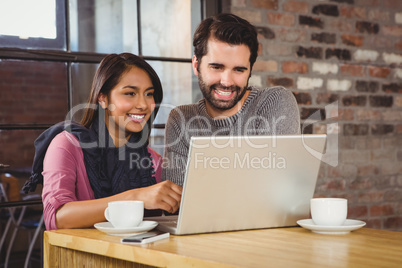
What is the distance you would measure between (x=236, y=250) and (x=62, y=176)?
0.76 metres

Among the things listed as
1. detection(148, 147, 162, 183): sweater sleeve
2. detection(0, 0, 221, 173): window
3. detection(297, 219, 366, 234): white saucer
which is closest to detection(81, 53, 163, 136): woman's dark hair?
detection(148, 147, 162, 183): sweater sleeve

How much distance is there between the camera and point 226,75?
2143 millimetres

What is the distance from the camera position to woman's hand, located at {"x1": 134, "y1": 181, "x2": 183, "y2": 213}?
154 centimetres

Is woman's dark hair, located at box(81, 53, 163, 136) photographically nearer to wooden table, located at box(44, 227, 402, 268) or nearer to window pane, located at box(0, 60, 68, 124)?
window pane, located at box(0, 60, 68, 124)

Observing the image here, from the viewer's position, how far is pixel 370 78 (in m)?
3.26

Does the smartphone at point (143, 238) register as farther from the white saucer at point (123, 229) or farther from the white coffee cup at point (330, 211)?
the white coffee cup at point (330, 211)

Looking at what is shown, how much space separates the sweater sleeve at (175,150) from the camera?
2.01m

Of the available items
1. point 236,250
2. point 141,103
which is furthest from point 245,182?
point 141,103

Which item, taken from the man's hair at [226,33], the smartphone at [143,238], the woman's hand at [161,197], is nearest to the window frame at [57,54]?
the man's hair at [226,33]

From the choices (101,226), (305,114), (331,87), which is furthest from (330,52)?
(101,226)

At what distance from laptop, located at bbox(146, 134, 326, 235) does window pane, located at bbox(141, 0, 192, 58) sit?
1.38 m

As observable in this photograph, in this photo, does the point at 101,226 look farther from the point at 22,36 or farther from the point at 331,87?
the point at 331,87

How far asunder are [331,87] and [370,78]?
315 mm

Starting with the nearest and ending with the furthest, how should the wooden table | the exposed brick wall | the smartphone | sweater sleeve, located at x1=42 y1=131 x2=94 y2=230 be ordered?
the wooden table
the smartphone
sweater sleeve, located at x1=42 y1=131 x2=94 y2=230
the exposed brick wall
